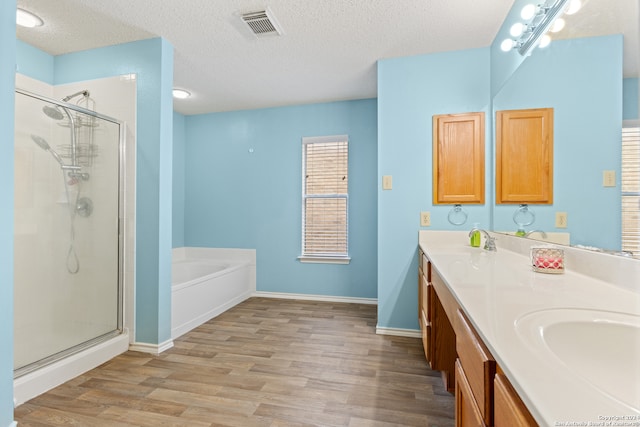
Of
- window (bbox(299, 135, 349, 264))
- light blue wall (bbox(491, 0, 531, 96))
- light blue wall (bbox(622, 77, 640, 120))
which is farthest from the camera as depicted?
window (bbox(299, 135, 349, 264))

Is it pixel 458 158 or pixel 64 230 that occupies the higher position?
pixel 458 158

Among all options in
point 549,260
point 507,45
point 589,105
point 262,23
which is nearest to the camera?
point 589,105

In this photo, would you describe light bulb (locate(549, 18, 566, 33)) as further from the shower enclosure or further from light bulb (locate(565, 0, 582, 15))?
the shower enclosure

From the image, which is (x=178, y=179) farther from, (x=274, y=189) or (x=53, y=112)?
(x=53, y=112)

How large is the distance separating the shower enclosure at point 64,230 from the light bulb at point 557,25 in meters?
2.94

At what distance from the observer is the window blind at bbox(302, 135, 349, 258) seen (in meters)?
3.81

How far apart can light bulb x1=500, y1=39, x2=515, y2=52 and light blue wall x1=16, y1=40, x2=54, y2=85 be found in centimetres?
378

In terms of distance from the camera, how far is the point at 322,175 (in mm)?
3875

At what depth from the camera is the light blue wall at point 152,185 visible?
2.41 metres

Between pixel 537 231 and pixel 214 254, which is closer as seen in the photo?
pixel 537 231

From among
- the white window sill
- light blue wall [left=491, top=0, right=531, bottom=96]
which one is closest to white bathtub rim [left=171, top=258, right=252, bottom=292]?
the white window sill

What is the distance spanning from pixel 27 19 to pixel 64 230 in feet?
5.16

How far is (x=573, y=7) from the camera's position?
1325 mm

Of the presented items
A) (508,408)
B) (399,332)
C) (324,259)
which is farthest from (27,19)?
(399,332)
